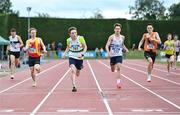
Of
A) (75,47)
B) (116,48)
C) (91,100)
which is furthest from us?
(116,48)

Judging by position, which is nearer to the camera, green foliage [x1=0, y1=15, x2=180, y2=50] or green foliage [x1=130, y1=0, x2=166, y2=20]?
green foliage [x1=0, y1=15, x2=180, y2=50]

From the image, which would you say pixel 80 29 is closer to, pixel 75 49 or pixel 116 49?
pixel 116 49

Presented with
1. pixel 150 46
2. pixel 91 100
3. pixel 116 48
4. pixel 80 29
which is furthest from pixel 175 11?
pixel 91 100

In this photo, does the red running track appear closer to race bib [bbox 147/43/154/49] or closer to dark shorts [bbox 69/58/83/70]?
dark shorts [bbox 69/58/83/70]

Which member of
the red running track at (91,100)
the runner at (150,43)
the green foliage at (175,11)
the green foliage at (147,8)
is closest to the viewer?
the red running track at (91,100)

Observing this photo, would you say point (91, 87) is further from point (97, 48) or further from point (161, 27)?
point (161, 27)

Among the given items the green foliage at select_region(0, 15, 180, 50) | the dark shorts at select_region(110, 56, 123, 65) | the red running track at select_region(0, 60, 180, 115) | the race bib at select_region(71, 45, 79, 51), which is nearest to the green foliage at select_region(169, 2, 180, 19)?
the green foliage at select_region(0, 15, 180, 50)

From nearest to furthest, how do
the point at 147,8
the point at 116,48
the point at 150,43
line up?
the point at 116,48
the point at 150,43
the point at 147,8

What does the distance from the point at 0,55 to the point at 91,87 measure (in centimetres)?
3338

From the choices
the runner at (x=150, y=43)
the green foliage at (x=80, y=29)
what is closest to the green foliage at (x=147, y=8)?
the green foliage at (x=80, y=29)

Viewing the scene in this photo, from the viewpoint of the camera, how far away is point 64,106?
13094 millimetres

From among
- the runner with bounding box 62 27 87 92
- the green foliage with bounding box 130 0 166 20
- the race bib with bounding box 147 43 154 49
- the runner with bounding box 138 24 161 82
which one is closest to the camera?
the runner with bounding box 62 27 87 92

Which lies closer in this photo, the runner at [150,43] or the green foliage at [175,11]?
the runner at [150,43]

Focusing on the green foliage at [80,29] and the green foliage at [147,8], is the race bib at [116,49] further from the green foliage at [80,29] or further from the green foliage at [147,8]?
the green foliage at [147,8]
